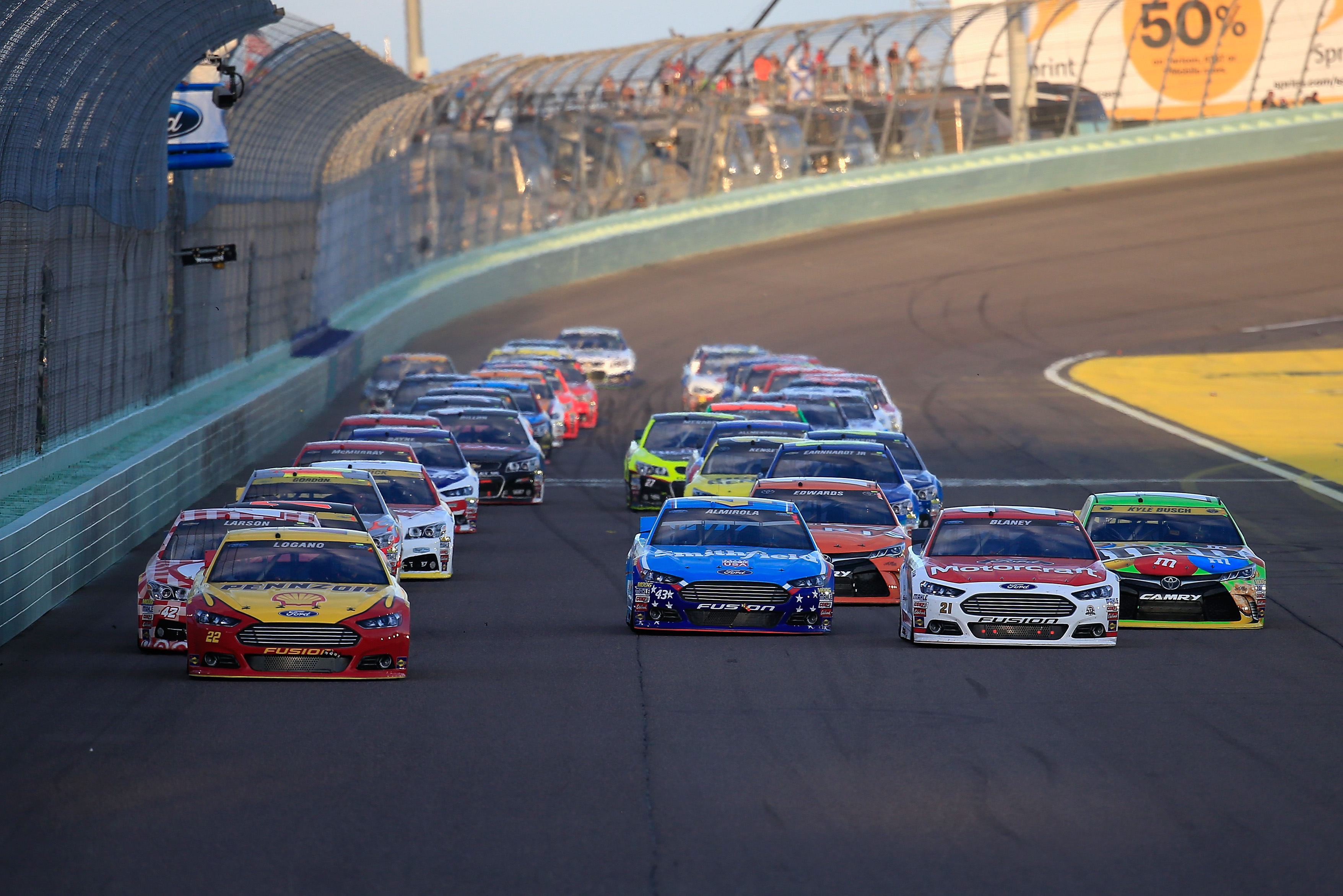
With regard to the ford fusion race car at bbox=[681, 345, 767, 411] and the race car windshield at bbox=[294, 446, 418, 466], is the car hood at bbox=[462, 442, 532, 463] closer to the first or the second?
the race car windshield at bbox=[294, 446, 418, 466]

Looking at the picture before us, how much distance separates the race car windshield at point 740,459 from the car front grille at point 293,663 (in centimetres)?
1053

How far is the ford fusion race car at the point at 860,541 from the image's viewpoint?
1856cm

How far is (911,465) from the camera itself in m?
24.9

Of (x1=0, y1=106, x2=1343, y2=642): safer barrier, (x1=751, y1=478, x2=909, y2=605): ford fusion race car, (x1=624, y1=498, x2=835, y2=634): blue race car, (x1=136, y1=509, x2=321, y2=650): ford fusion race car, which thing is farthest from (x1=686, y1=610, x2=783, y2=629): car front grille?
(x1=0, y1=106, x2=1343, y2=642): safer barrier

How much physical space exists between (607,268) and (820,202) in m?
8.16

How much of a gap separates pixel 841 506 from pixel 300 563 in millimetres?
6843

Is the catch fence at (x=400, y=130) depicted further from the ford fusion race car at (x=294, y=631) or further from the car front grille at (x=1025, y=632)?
the car front grille at (x=1025, y=632)

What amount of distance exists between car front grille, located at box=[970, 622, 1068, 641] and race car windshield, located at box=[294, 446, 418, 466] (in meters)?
9.07

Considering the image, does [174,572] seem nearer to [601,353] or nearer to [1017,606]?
[1017,606]

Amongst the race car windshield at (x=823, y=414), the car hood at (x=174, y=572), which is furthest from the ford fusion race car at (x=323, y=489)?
the race car windshield at (x=823, y=414)

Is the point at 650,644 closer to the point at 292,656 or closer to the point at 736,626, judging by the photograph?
the point at 736,626

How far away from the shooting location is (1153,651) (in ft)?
51.2

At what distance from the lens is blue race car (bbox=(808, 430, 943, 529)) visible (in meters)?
23.3

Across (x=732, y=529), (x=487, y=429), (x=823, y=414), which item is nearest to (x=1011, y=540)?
(x=732, y=529)
